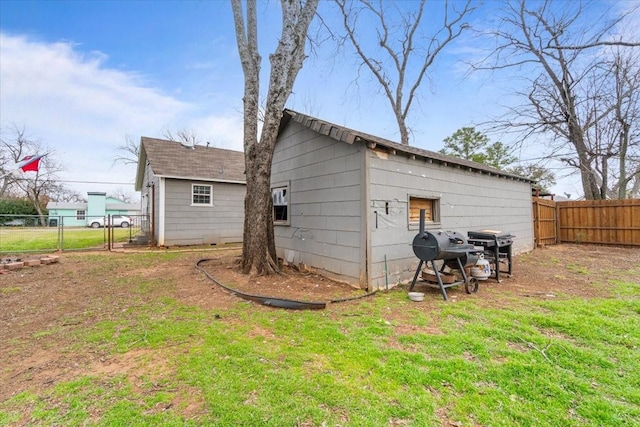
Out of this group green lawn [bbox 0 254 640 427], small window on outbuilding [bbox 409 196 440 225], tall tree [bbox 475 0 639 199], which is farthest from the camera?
tall tree [bbox 475 0 639 199]

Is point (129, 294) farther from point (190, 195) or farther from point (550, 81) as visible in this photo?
point (550, 81)

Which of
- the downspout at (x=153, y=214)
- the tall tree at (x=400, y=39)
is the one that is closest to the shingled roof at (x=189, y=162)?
the downspout at (x=153, y=214)

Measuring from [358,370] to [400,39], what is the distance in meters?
18.5

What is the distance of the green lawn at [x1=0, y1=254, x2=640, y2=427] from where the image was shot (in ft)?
6.47

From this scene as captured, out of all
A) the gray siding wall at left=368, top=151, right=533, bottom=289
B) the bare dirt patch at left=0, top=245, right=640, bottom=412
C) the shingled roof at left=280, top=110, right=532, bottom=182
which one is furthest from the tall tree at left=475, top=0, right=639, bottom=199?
the shingled roof at left=280, top=110, right=532, bottom=182

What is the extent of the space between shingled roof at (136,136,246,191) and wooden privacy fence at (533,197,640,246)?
13.2 metres

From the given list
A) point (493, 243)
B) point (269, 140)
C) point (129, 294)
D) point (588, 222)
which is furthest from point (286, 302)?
point (588, 222)

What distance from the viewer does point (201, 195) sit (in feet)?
41.3

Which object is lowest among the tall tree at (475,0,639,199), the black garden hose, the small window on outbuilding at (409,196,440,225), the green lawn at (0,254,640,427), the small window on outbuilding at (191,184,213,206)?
the green lawn at (0,254,640,427)

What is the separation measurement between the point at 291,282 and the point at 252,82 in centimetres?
479

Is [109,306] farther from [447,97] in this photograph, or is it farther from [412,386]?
[447,97]

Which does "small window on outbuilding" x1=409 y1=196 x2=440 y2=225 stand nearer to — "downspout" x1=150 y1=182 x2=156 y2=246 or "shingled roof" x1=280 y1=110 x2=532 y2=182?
"shingled roof" x1=280 y1=110 x2=532 y2=182

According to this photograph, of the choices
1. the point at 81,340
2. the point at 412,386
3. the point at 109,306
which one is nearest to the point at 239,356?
the point at 412,386

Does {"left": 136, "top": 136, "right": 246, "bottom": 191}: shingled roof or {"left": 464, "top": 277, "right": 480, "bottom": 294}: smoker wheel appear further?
{"left": 136, "top": 136, "right": 246, "bottom": 191}: shingled roof
